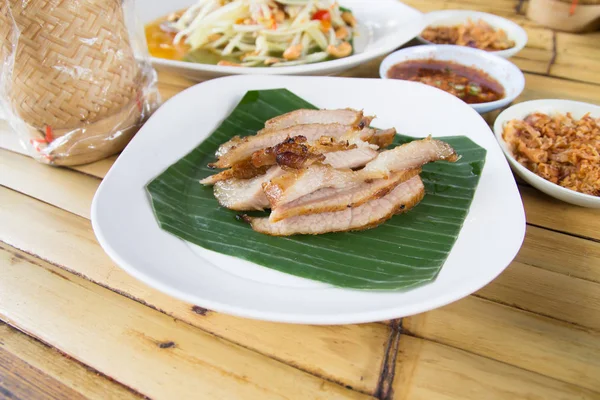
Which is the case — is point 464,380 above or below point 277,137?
below

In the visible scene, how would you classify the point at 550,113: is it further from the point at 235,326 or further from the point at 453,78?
the point at 235,326

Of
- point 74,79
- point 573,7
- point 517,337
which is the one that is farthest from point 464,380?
point 573,7

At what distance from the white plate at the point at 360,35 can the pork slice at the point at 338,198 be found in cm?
130

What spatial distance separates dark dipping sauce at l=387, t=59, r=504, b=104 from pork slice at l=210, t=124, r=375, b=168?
3.42 feet

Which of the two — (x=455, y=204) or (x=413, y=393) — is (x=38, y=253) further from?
(x=455, y=204)

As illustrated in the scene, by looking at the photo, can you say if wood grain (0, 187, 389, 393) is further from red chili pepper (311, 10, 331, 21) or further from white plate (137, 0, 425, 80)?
red chili pepper (311, 10, 331, 21)

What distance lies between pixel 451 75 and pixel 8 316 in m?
3.03

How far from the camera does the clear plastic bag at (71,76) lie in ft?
6.15

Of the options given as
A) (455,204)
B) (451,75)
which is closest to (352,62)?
(451,75)

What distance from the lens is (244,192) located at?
77.2 inches

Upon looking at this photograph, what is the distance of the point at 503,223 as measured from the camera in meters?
1.67

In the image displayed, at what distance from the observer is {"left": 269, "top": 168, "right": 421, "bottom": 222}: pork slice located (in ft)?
5.84

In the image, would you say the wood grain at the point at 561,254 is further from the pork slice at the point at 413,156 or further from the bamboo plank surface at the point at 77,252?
the pork slice at the point at 413,156

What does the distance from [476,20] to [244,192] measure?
309 centimetres
